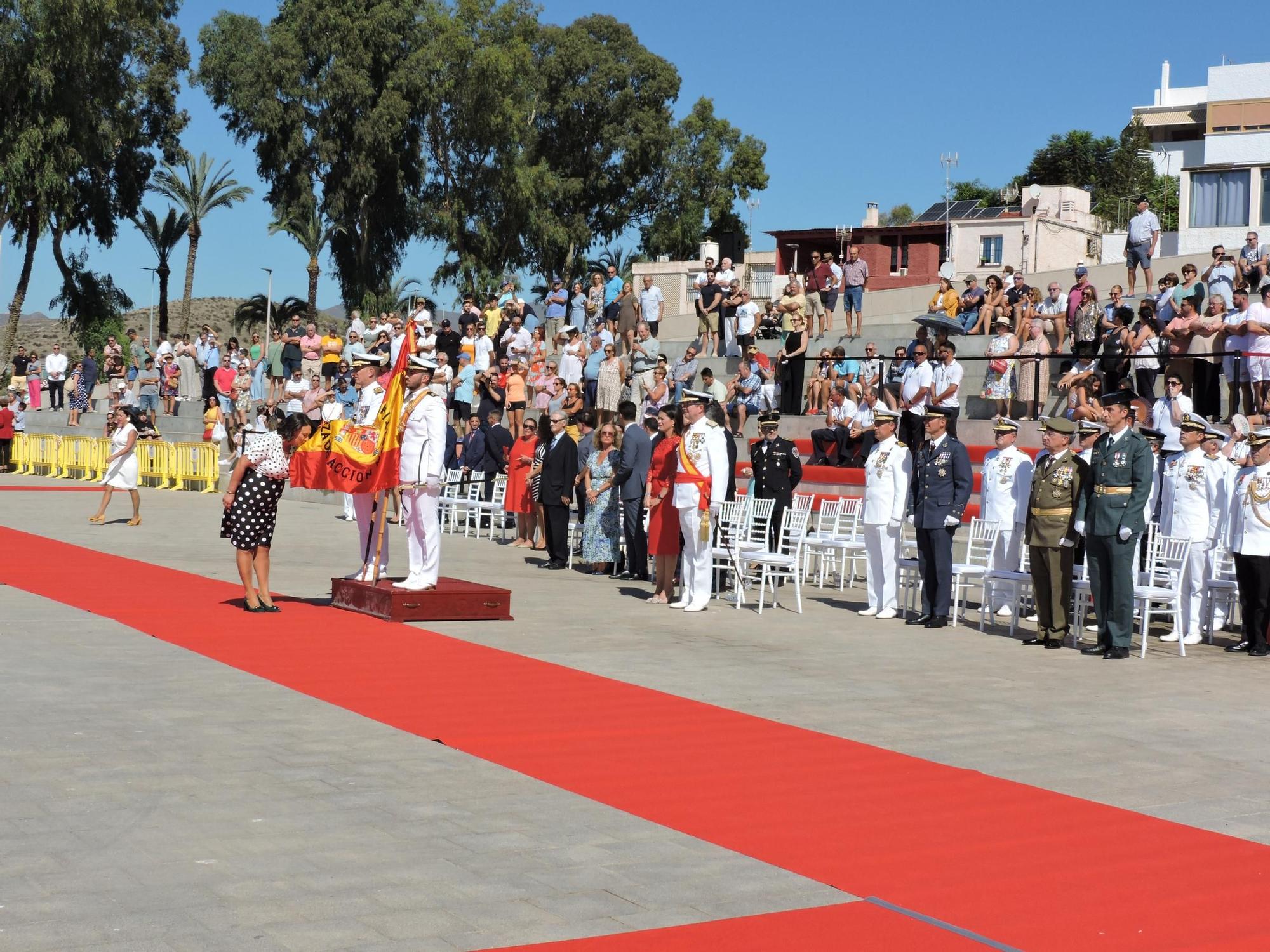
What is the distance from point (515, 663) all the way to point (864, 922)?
17.9ft

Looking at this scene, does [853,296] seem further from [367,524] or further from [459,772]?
[459,772]

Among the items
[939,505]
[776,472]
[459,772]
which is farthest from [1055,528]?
[459,772]

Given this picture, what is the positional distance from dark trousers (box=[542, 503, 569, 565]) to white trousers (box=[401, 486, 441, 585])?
16.4 feet

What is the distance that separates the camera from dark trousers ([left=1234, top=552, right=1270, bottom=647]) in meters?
12.1

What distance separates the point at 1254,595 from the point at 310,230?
145 ft

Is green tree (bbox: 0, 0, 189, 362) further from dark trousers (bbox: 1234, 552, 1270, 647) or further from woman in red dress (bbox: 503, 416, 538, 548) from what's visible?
dark trousers (bbox: 1234, 552, 1270, 647)

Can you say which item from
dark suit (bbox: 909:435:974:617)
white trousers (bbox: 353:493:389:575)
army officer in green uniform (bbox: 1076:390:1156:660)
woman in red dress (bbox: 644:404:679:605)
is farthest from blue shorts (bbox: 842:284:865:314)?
white trousers (bbox: 353:493:389:575)

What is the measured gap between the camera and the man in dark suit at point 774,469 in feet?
52.3

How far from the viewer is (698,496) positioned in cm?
1345

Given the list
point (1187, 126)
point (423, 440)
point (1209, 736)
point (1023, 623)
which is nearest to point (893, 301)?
point (1023, 623)

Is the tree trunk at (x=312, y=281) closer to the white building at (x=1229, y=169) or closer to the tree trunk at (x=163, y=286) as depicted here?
the tree trunk at (x=163, y=286)

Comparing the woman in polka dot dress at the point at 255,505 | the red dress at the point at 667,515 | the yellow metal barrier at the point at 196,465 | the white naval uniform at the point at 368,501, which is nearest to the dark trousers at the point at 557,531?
the red dress at the point at 667,515

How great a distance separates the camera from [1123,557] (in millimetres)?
11789

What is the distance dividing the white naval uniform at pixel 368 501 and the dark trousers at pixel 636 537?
140 inches
